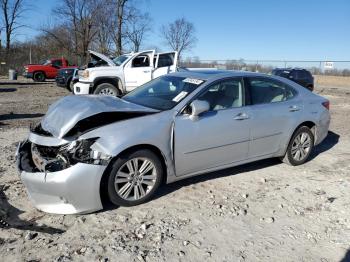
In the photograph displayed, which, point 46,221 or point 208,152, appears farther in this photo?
point 208,152

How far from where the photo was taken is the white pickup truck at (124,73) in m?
12.5

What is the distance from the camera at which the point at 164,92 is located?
5.16m

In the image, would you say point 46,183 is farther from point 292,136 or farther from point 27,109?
point 27,109

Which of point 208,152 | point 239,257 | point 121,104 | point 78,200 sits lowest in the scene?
point 239,257

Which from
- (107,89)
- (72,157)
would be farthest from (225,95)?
(107,89)

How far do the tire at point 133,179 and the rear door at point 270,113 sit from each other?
1.63 metres

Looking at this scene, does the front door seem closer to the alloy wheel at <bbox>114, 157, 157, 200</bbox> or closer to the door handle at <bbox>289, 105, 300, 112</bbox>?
the alloy wheel at <bbox>114, 157, 157, 200</bbox>

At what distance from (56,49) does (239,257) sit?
4443 centimetres

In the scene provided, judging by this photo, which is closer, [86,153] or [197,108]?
[86,153]

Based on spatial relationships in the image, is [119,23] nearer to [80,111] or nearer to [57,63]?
[57,63]

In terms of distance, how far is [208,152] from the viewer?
475cm

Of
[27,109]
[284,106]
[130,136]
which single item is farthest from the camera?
[27,109]

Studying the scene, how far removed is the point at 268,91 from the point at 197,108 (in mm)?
1622

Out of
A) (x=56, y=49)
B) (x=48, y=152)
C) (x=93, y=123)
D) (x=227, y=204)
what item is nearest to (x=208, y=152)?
(x=227, y=204)
